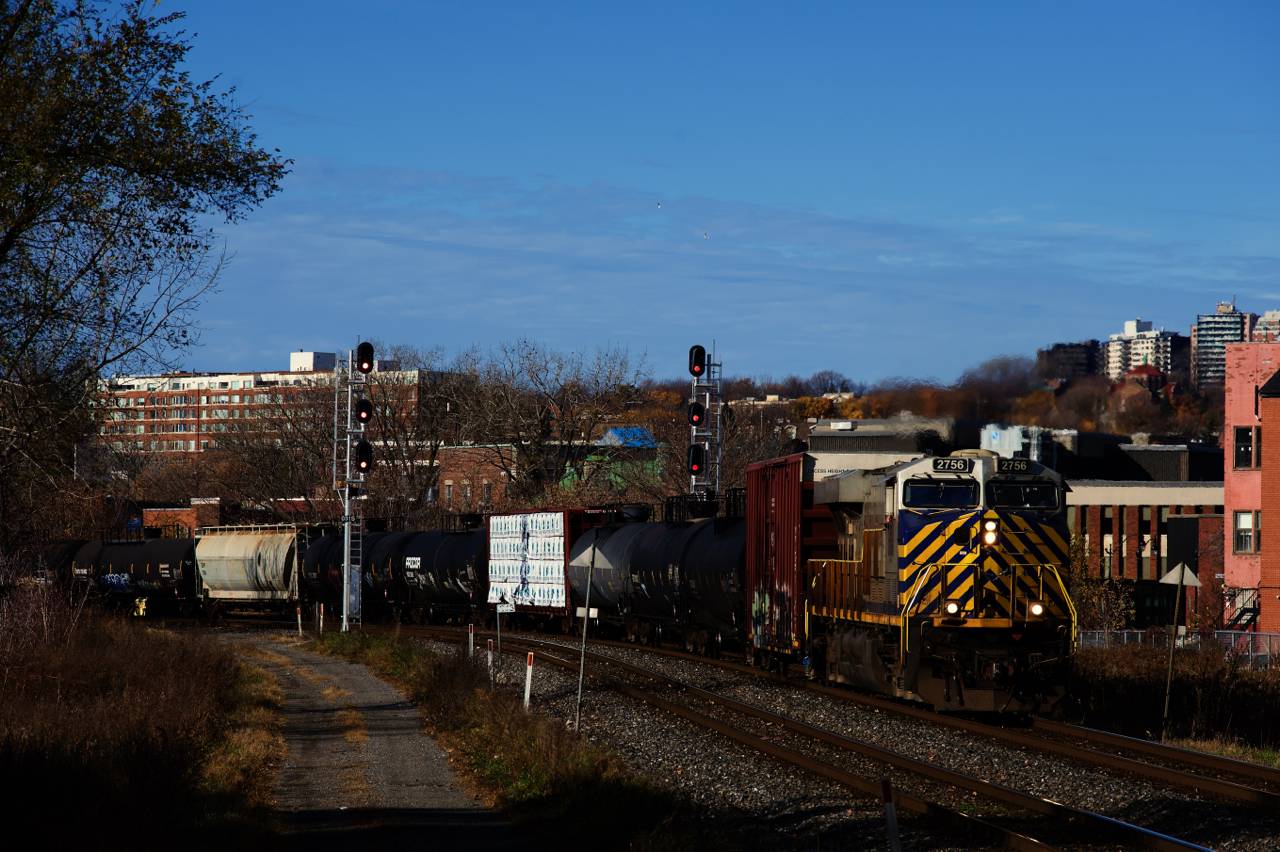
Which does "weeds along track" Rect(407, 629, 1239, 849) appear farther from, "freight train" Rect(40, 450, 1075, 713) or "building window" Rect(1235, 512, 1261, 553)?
"building window" Rect(1235, 512, 1261, 553)

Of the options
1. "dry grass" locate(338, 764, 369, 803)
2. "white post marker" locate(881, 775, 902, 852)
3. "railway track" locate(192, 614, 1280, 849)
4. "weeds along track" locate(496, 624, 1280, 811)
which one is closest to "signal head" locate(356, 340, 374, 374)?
"railway track" locate(192, 614, 1280, 849)

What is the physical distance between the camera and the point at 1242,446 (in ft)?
156

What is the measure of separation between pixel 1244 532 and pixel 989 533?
36.1 m

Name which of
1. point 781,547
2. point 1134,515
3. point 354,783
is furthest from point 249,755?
point 1134,515

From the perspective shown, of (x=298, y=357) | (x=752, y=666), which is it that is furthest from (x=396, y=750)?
(x=298, y=357)

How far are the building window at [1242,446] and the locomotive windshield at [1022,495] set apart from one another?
34718 millimetres

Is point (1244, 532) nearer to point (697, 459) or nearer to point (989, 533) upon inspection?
point (697, 459)

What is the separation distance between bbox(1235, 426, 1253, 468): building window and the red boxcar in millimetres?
30685

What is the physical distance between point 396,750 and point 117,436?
12.9m

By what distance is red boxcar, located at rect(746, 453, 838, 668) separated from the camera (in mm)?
21297

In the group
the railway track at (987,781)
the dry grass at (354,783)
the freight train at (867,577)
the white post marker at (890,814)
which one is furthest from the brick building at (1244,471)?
the white post marker at (890,814)

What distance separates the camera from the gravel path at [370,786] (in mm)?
11688

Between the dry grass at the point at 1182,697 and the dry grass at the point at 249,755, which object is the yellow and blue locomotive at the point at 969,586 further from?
the dry grass at the point at 249,755

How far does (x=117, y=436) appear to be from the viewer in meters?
26.4
